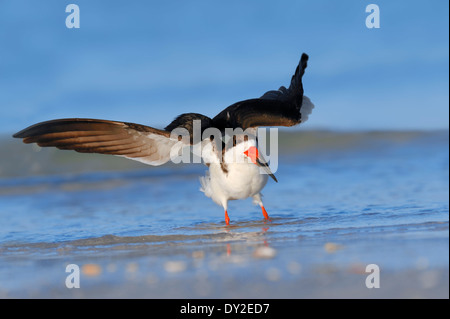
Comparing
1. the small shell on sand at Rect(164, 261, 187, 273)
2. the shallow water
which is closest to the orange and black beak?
the shallow water

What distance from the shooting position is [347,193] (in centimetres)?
688

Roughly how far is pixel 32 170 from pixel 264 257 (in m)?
7.77

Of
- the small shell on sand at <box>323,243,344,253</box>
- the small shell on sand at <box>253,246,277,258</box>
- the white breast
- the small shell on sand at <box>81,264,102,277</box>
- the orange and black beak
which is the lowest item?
the small shell on sand at <box>81,264,102,277</box>

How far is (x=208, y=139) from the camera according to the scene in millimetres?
5320

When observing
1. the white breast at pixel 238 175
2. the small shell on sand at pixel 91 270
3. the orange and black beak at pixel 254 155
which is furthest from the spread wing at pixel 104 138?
the small shell on sand at pixel 91 270

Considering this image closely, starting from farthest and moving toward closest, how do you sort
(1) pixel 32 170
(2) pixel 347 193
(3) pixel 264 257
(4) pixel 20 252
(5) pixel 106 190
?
(1) pixel 32 170, (5) pixel 106 190, (2) pixel 347 193, (4) pixel 20 252, (3) pixel 264 257

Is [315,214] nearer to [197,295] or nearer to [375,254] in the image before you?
[375,254]

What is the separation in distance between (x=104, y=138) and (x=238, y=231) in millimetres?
1273

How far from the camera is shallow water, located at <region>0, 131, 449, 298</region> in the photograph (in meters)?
3.27

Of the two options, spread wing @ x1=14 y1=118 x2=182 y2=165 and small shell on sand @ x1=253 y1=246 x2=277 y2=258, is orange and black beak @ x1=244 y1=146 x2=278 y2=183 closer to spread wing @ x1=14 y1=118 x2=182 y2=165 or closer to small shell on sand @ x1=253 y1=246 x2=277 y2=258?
spread wing @ x1=14 y1=118 x2=182 y2=165

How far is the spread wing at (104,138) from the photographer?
4.74 metres

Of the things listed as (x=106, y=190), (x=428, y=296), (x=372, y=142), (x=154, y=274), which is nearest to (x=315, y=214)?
(x=154, y=274)

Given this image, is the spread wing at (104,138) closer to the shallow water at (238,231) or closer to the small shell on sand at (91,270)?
the shallow water at (238,231)

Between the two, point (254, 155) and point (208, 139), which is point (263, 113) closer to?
point (254, 155)
